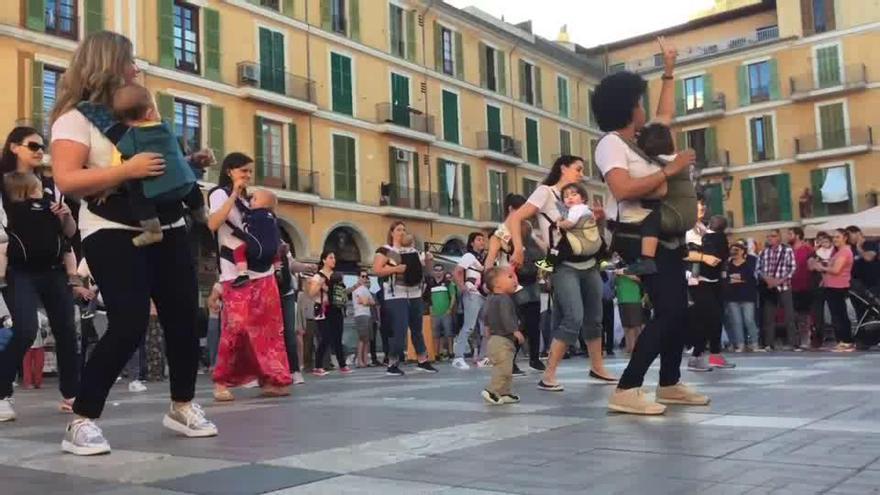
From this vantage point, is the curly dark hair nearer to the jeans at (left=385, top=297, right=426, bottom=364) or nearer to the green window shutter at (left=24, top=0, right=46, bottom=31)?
the jeans at (left=385, top=297, right=426, bottom=364)

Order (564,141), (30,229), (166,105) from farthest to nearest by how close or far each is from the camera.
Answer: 1. (564,141)
2. (166,105)
3. (30,229)

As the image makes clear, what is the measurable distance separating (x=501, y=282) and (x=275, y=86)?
27.6 metres

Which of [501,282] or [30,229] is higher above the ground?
[30,229]

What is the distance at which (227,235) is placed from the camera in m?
7.36

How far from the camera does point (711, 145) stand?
168 feet

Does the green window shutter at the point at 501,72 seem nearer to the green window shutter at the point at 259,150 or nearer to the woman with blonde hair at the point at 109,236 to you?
the green window shutter at the point at 259,150

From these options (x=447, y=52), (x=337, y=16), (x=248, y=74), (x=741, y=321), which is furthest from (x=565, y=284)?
(x=447, y=52)

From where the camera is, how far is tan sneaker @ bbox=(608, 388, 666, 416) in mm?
5086

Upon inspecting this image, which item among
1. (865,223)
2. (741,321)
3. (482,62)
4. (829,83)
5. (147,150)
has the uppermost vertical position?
(482,62)

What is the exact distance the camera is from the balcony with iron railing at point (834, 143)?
45.3 meters

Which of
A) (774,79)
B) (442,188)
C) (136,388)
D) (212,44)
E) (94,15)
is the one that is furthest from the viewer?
(774,79)

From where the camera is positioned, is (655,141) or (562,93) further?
(562,93)

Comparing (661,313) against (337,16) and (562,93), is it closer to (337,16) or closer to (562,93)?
(337,16)

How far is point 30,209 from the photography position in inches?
248
